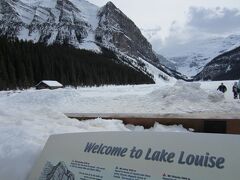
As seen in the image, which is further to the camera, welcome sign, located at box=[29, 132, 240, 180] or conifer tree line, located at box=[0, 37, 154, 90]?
conifer tree line, located at box=[0, 37, 154, 90]

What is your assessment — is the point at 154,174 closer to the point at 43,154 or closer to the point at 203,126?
the point at 43,154

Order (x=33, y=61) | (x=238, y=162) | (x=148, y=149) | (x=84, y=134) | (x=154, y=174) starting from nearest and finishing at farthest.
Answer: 1. (x=238, y=162)
2. (x=154, y=174)
3. (x=148, y=149)
4. (x=84, y=134)
5. (x=33, y=61)

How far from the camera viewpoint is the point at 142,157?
3037mm

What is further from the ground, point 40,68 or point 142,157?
point 40,68

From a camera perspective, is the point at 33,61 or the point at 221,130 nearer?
the point at 221,130

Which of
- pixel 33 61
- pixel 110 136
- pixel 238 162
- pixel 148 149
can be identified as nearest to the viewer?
pixel 238 162

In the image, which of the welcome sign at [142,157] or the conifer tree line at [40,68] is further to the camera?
the conifer tree line at [40,68]

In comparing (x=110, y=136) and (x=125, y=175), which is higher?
(x=110, y=136)

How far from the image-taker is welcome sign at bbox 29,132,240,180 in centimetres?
270

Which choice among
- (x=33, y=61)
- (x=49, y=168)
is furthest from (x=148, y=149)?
(x=33, y=61)

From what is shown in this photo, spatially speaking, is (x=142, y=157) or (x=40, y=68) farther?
(x=40, y=68)

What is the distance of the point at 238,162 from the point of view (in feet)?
8.55

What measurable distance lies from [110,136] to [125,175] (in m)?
0.48

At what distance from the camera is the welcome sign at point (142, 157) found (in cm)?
270
